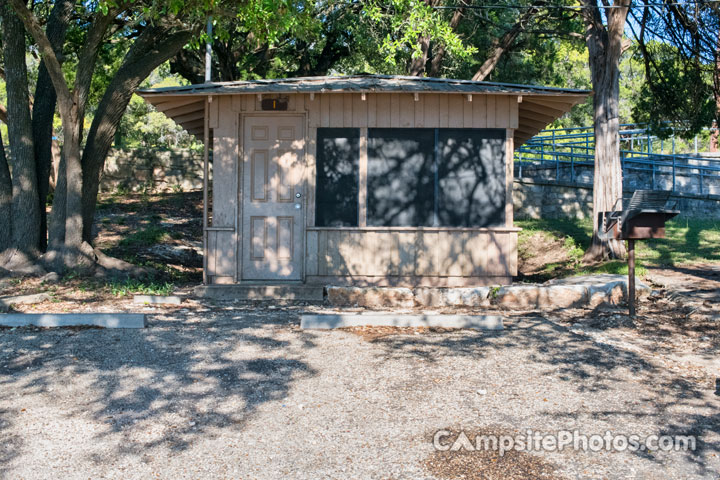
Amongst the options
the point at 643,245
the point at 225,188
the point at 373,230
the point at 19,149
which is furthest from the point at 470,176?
the point at 19,149

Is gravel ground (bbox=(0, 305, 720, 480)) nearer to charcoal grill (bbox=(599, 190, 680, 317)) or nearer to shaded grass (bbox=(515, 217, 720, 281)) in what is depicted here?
charcoal grill (bbox=(599, 190, 680, 317))

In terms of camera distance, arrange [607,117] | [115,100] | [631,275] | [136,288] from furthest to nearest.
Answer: [607,117] → [115,100] → [136,288] → [631,275]

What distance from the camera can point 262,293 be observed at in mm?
9430

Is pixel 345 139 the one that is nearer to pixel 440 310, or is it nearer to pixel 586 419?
pixel 440 310

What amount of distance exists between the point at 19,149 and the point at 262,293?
177 inches

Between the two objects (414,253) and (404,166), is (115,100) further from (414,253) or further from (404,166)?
(414,253)

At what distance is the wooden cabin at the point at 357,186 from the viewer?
964 cm

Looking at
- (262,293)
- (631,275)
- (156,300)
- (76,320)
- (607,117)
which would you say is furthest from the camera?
(607,117)

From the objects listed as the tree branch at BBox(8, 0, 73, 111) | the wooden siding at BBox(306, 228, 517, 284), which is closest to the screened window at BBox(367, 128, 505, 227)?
the wooden siding at BBox(306, 228, 517, 284)

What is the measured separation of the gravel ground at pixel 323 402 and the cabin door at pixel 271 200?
9.04 feet

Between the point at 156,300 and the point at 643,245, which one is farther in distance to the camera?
the point at 643,245

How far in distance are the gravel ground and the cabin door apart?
2756 millimetres

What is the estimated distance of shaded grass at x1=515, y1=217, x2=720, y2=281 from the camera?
11664mm

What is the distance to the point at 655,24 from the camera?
514 inches
